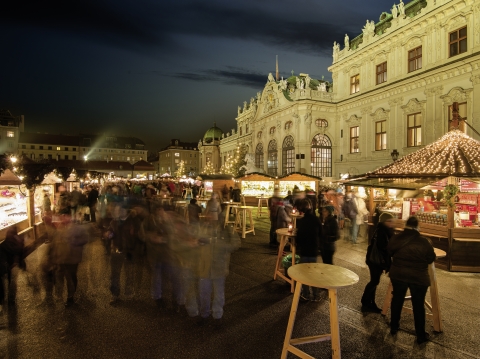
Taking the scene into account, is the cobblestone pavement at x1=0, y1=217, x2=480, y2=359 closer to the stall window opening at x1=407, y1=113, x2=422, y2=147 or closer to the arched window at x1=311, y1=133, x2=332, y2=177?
the stall window opening at x1=407, y1=113, x2=422, y2=147

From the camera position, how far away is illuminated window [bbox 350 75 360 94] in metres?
27.5

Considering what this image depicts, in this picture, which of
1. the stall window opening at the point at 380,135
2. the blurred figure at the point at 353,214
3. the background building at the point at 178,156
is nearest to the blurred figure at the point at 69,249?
the blurred figure at the point at 353,214

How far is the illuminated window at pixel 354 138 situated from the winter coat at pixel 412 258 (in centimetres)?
2474

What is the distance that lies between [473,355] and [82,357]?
523 cm

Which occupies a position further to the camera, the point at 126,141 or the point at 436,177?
the point at 126,141

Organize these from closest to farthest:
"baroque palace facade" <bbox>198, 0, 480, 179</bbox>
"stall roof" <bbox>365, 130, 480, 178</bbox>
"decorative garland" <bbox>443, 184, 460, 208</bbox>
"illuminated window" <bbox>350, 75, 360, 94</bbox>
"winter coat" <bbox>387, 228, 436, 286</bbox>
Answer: "winter coat" <bbox>387, 228, 436, 286</bbox>
"decorative garland" <bbox>443, 184, 460, 208</bbox>
"stall roof" <bbox>365, 130, 480, 178</bbox>
"baroque palace facade" <bbox>198, 0, 480, 179</bbox>
"illuminated window" <bbox>350, 75, 360, 94</bbox>

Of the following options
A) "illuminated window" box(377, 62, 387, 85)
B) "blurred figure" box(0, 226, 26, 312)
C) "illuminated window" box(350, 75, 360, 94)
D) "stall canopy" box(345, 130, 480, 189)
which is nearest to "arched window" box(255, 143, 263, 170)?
"illuminated window" box(350, 75, 360, 94)

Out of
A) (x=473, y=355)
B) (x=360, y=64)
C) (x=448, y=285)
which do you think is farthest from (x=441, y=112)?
(x=473, y=355)

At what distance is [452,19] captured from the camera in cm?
1906

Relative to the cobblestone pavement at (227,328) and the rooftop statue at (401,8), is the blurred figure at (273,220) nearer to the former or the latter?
the cobblestone pavement at (227,328)

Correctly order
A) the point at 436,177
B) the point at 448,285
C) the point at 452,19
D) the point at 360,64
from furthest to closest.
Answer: the point at 360,64 → the point at 452,19 → the point at 436,177 → the point at 448,285

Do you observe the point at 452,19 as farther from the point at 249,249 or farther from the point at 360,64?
the point at 249,249

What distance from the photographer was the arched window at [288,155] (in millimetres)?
32500

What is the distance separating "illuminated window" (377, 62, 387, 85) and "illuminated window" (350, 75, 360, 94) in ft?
7.61
